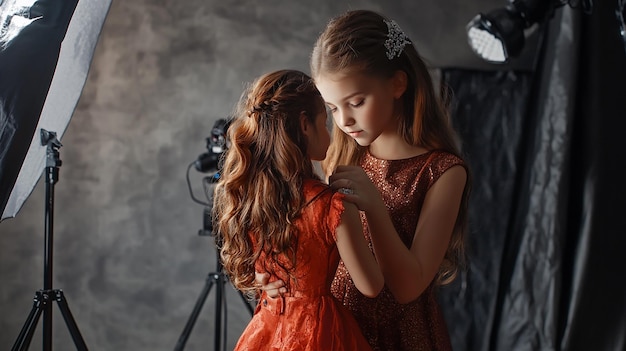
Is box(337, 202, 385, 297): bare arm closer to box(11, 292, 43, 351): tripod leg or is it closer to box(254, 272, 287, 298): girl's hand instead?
box(254, 272, 287, 298): girl's hand

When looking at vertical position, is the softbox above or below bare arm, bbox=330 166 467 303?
above

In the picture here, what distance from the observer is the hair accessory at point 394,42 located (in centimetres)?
152

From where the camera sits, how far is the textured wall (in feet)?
11.5

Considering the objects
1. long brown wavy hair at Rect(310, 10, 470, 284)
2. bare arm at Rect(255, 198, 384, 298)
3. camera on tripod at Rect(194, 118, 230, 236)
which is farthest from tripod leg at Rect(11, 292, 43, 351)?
bare arm at Rect(255, 198, 384, 298)

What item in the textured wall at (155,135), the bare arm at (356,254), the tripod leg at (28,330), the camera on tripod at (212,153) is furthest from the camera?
the textured wall at (155,135)

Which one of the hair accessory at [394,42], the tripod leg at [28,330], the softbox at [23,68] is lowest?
the tripod leg at [28,330]

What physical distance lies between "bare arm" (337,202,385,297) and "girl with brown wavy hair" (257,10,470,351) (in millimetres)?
30

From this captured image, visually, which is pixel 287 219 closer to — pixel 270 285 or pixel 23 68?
pixel 270 285

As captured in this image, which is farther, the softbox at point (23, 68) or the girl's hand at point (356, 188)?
the softbox at point (23, 68)

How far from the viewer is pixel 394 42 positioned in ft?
5.03

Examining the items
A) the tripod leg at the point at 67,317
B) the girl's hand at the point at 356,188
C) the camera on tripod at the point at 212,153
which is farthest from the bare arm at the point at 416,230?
the camera on tripod at the point at 212,153

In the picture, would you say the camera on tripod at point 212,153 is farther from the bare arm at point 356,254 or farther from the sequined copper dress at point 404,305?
the bare arm at point 356,254

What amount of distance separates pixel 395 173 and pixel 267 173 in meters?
0.34

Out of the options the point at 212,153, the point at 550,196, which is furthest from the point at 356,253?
the point at 550,196
